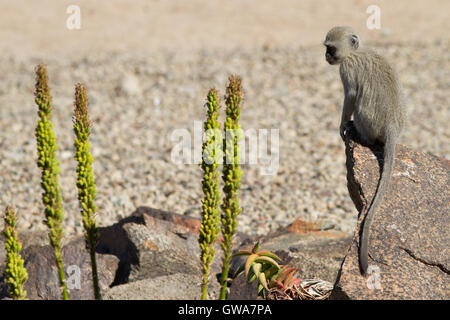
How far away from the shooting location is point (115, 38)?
17641 mm

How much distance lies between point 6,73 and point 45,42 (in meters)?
3.64

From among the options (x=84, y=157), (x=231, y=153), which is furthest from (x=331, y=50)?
(x=84, y=157)

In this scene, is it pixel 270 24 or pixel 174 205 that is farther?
pixel 270 24

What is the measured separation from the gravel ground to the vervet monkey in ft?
6.61

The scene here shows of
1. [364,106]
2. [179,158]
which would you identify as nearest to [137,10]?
[179,158]

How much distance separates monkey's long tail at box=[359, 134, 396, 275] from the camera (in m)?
3.88

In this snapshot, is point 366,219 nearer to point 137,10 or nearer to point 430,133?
point 430,133

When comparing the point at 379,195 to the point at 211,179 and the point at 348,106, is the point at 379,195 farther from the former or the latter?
the point at 348,106

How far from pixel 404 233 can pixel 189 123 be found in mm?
7482

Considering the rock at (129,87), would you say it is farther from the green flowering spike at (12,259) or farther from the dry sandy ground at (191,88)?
the green flowering spike at (12,259)

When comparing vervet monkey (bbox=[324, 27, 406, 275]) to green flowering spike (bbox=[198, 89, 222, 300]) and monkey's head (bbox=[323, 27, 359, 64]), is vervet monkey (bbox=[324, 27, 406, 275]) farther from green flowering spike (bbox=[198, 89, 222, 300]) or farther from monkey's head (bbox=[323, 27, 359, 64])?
green flowering spike (bbox=[198, 89, 222, 300])

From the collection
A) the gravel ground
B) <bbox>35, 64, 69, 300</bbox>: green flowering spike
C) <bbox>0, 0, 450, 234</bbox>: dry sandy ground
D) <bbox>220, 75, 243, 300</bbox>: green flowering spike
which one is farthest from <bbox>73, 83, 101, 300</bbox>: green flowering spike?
<bbox>0, 0, 450, 234</bbox>: dry sandy ground

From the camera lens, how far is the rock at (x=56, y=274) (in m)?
5.20

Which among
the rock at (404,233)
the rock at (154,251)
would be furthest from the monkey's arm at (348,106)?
the rock at (154,251)
